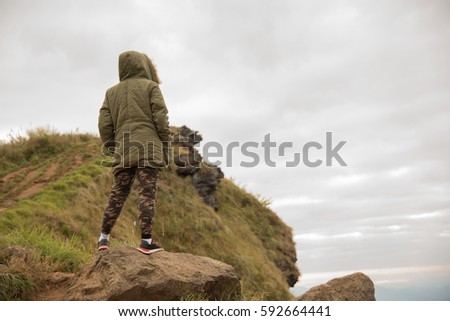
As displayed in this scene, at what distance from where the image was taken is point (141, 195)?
6230mm

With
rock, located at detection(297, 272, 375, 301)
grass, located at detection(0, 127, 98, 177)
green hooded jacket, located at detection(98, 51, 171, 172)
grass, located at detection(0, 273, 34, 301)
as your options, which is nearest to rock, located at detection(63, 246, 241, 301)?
grass, located at detection(0, 273, 34, 301)

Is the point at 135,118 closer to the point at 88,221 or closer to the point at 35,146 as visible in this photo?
the point at 88,221

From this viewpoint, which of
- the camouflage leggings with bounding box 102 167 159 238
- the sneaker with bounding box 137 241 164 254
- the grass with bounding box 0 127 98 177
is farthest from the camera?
the grass with bounding box 0 127 98 177

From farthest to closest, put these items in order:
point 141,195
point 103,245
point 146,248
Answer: point 103,245 → point 146,248 → point 141,195

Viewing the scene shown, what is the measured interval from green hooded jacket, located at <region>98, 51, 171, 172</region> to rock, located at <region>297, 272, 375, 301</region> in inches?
A: 179

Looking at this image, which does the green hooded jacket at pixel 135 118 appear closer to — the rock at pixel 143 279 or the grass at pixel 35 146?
the rock at pixel 143 279

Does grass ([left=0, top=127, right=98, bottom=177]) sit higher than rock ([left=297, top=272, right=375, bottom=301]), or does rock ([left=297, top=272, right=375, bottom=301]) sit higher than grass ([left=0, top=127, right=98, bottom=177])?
→ grass ([left=0, top=127, right=98, bottom=177])

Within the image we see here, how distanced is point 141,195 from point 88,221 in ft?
23.3

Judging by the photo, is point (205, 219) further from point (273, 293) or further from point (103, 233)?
point (103, 233)

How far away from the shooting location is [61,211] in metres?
12.2

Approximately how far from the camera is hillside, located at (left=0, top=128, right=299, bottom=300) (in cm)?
688

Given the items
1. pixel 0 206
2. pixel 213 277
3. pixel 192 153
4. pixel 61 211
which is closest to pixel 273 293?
pixel 192 153

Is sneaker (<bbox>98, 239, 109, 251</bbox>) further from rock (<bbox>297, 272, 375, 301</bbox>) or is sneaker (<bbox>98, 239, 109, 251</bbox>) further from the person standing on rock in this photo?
rock (<bbox>297, 272, 375, 301</bbox>)

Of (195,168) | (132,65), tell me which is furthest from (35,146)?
(132,65)
